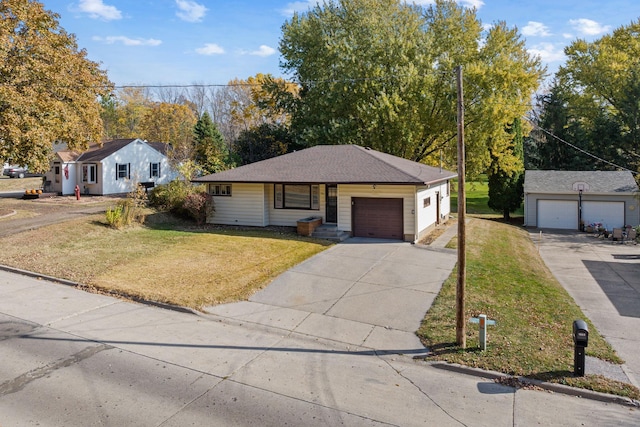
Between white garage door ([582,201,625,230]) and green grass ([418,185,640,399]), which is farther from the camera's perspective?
white garage door ([582,201,625,230])

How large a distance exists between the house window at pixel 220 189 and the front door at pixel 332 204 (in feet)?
17.9

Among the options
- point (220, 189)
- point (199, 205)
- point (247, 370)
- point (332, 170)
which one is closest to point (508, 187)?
point (332, 170)

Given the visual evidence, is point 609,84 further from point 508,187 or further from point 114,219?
point 114,219

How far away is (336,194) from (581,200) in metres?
20.7

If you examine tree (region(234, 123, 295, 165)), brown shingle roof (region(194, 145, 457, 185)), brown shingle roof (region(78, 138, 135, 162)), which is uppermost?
tree (region(234, 123, 295, 165))

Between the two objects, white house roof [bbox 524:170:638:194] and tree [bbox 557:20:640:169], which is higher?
tree [bbox 557:20:640:169]

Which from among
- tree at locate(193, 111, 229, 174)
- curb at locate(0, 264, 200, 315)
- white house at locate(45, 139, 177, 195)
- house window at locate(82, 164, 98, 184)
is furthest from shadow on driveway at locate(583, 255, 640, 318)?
house window at locate(82, 164, 98, 184)

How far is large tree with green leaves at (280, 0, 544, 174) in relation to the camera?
95.2 ft

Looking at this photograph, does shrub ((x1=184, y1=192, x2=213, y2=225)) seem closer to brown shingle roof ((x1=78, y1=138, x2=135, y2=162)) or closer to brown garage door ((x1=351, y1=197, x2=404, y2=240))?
brown garage door ((x1=351, y1=197, x2=404, y2=240))

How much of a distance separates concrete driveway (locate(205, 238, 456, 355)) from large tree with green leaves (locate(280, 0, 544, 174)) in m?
15.7

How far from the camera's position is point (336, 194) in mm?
20906

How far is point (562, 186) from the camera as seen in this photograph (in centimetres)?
3183

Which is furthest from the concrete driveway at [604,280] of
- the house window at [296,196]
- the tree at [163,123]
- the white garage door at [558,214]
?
the tree at [163,123]

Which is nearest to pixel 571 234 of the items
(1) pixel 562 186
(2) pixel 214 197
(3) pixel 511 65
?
(1) pixel 562 186
